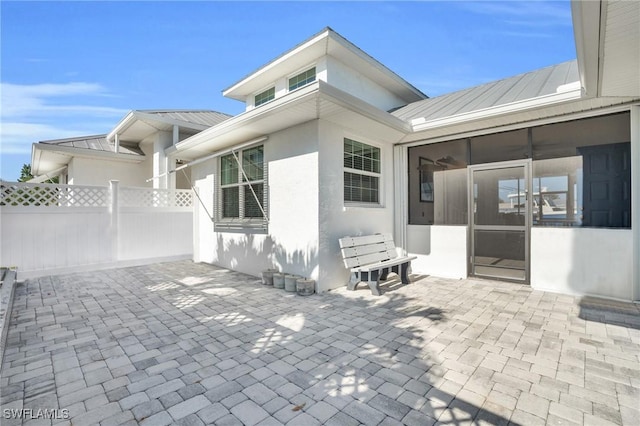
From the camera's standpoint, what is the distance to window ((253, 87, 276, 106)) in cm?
873

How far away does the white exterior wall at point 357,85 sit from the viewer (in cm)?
732

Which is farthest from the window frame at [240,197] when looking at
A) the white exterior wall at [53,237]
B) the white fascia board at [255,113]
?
the white exterior wall at [53,237]

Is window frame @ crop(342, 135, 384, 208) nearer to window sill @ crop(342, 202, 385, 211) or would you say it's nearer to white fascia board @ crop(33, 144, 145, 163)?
window sill @ crop(342, 202, 385, 211)

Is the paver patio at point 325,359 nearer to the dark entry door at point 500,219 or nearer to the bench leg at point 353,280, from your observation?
the bench leg at point 353,280

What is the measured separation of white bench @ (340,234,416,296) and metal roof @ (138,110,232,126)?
7.51 metres

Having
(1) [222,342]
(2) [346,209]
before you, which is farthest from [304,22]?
(1) [222,342]

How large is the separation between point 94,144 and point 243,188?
7984 millimetres

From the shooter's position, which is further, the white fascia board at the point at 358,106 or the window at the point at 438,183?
the window at the point at 438,183

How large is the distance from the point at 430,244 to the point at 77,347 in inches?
250

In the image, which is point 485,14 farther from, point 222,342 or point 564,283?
point 222,342

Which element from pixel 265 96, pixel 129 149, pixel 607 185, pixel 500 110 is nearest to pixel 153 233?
pixel 129 149

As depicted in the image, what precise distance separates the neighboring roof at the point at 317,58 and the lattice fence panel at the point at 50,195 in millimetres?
4936

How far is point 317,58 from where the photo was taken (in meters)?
7.38

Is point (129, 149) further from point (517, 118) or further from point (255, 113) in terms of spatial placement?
point (517, 118)
